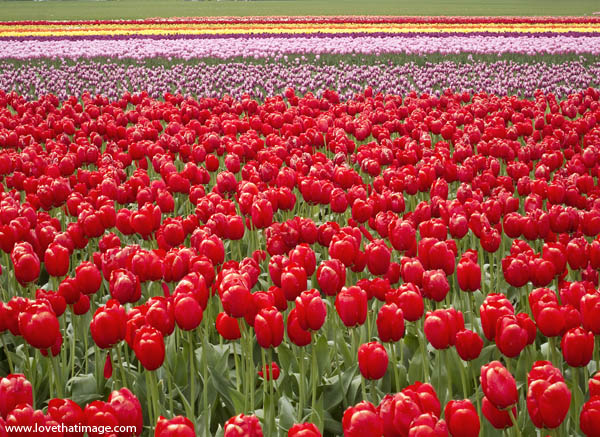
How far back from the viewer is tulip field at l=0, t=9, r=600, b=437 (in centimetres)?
187

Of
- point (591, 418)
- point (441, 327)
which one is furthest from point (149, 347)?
point (591, 418)

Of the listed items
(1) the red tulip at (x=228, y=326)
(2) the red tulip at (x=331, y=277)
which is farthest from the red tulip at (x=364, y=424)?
(2) the red tulip at (x=331, y=277)

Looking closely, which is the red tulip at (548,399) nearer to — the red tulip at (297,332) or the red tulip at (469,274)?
the red tulip at (297,332)

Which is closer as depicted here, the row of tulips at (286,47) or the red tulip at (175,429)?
the red tulip at (175,429)

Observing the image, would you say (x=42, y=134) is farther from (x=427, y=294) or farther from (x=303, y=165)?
(x=427, y=294)

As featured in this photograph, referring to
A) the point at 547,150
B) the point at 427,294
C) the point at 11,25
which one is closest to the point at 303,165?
the point at 547,150

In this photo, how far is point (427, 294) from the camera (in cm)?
252

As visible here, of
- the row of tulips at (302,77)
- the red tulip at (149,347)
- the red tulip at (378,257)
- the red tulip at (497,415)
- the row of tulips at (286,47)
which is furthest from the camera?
the row of tulips at (286,47)

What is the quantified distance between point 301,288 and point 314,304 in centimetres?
31

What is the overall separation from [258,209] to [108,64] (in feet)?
45.7

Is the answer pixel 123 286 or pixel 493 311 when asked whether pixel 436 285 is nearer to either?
pixel 493 311

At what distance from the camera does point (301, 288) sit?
2445 mm

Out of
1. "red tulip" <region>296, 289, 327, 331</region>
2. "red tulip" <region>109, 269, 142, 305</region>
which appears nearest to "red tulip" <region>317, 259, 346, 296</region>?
"red tulip" <region>296, 289, 327, 331</region>

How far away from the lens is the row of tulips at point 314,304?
6.56 ft
